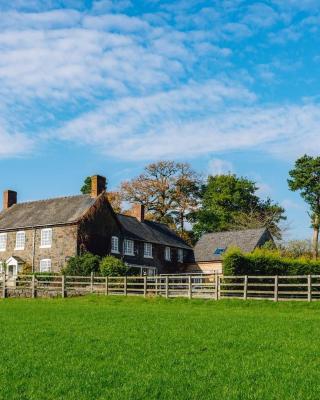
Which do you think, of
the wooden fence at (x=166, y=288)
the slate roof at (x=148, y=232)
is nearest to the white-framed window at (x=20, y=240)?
the slate roof at (x=148, y=232)

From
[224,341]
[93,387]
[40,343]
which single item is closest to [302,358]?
[224,341]

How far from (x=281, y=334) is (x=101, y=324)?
626 centimetres

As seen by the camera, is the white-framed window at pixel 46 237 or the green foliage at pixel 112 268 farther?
the white-framed window at pixel 46 237

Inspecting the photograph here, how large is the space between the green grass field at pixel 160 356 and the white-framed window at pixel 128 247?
28.2 meters

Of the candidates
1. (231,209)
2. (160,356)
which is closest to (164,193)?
(231,209)

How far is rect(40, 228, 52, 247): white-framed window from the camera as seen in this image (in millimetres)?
46375

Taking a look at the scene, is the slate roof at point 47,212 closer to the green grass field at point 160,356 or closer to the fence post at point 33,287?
the fence post at point 33,287

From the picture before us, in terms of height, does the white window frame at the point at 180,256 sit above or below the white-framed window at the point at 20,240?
below

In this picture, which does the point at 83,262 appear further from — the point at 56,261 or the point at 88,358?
the point at 88,358

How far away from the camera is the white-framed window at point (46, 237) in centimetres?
4638

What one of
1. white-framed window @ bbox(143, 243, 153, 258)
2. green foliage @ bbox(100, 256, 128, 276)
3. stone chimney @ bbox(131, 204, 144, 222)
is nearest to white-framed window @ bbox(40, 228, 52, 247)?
green foliage @ bbox(100, 256, 128, 276)

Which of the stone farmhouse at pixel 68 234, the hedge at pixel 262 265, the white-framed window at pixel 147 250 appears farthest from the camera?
the white-framed window at pixel 147 250

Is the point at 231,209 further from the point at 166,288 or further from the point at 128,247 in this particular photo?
the point at 166,288

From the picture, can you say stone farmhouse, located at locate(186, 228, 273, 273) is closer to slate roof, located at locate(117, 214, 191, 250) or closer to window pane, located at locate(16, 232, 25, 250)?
slate roof, located at locate(117, 214, 191, 250)
